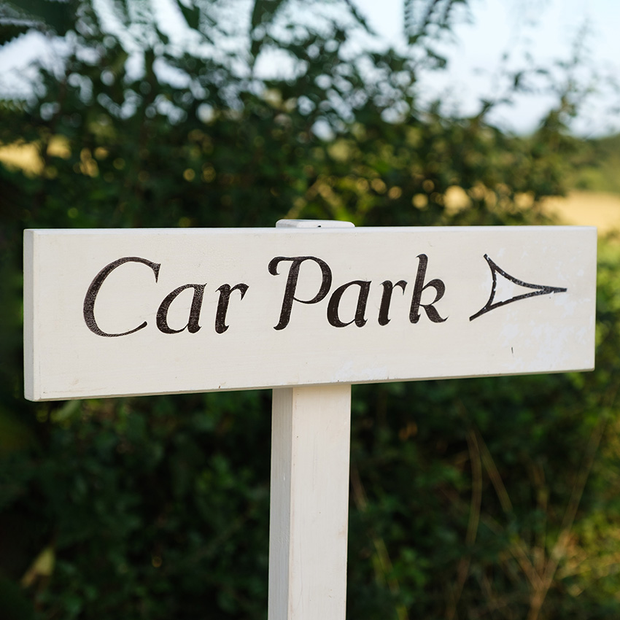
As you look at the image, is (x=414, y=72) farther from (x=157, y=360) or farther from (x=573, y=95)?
(x=157, y=360)

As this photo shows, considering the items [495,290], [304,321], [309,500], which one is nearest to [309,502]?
[309,500]

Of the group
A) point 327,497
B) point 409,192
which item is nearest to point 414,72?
point 409,192

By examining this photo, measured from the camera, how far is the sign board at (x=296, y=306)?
70 centimetres

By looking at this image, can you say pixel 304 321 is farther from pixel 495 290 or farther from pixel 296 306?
pixel 495 290

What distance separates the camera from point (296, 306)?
0.76 m

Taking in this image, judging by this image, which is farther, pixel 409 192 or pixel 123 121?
pixel 409 192

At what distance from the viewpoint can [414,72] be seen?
4.70ft

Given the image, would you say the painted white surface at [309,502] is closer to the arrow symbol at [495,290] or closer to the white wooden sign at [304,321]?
the white wooden sign at [304,321]

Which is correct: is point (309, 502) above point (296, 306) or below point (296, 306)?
below

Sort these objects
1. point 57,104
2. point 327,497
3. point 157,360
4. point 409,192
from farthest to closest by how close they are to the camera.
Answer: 1. point 409,192
2. point 57,104
3. point 327,497
4. point 157,360

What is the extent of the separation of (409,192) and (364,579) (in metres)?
0.86

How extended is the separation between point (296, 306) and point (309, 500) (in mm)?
207

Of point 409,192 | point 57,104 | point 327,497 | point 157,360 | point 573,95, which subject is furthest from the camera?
point 573,95

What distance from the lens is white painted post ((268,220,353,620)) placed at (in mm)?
804
